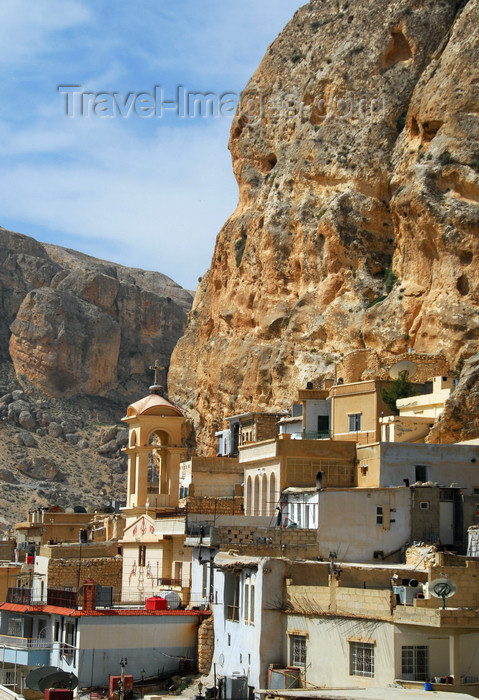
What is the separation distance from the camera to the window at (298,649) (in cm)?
2422

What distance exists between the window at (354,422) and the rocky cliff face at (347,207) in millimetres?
10523

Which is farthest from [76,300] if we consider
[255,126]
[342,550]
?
[342,550]

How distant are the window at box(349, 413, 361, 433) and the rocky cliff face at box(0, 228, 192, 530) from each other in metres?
52.7

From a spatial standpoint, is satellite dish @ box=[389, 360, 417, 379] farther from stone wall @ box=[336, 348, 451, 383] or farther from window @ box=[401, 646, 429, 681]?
window @ box=[401, 646, 429, 681]

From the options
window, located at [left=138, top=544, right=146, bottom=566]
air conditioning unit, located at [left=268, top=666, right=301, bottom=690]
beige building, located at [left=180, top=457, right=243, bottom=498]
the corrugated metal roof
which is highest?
beige building, located at [left=180, top=457, right=243, bottom=498]

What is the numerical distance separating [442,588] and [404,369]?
27937mm

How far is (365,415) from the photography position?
1770 inches

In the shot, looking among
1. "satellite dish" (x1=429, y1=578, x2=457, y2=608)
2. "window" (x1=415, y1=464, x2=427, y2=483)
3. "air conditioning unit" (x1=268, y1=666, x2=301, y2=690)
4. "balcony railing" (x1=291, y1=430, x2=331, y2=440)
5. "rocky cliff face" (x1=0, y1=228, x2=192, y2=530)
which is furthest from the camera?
"rocky cliff face" (x1=0, y1=228, x2=192, y2=530)

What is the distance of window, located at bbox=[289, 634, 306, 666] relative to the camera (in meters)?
24.2

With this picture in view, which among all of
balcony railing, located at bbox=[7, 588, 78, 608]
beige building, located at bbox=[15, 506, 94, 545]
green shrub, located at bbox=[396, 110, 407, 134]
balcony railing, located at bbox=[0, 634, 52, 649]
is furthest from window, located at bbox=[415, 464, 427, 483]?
green shrub, located at bbox=[396, 110, 407, 134]

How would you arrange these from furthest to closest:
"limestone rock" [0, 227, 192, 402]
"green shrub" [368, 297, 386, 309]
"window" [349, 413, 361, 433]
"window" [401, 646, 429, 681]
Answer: "limestone rock" [0, 227, 192, 402], "green shrub" [368, 297, 386, 309], "window" [349, 413, 361, 433], "window" [401, 646, 429, 681]

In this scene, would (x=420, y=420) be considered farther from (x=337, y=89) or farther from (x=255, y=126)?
(x=255, y=126)

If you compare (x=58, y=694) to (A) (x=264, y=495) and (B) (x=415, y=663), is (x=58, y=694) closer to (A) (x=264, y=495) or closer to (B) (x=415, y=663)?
(B) (x=415, y=663)

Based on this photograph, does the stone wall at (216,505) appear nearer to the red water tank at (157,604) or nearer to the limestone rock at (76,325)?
the red water tank at (157,604)
